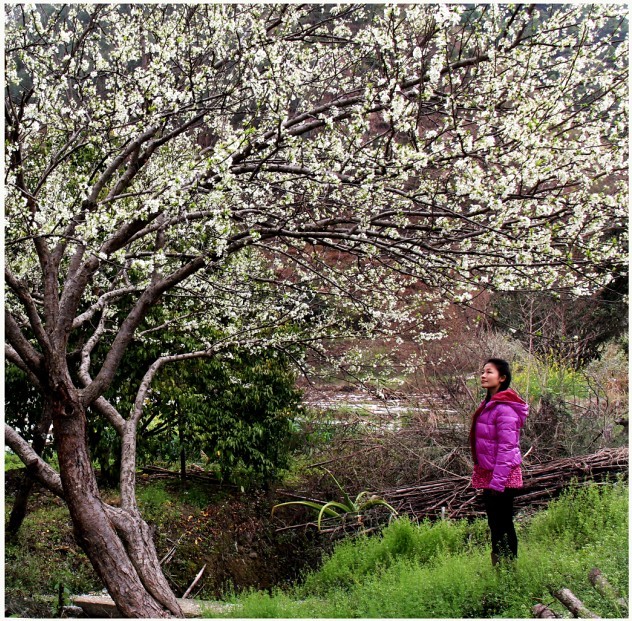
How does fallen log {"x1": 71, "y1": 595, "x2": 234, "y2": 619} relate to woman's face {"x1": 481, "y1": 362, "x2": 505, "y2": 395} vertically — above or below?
below

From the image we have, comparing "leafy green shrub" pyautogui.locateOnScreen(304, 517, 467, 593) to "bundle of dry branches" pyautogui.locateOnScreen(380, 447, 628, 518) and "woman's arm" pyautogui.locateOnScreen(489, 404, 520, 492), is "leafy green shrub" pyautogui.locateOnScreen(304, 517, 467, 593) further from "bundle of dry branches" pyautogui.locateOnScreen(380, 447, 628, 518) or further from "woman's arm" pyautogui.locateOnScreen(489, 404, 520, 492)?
"woman's arm" pyautogui.locateOnScreen(489, 404, 520, 492)

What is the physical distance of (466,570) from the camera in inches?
164

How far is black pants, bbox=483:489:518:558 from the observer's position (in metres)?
4.13

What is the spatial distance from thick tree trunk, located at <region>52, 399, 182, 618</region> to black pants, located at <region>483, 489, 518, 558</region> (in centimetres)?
216

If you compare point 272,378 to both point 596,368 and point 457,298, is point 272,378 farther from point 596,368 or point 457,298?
point 596,368

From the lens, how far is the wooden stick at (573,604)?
11.1ft

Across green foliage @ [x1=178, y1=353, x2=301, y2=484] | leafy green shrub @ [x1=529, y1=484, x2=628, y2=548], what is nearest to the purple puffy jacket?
leafy green shrub @ [x1=529, y1=484, x2=628, y2=548]

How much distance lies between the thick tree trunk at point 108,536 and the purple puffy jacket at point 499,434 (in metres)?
2.27

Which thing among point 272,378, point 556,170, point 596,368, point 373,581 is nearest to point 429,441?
point 272,378

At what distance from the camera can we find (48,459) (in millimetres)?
6875

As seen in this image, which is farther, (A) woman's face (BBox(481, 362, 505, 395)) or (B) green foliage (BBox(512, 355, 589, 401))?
(B) green foliage (BBox(512, 355, 589, 401))

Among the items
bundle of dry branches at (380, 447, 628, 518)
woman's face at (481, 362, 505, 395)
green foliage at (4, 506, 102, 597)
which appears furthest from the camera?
bundle of dry branches at (380, 447, 628, 518)

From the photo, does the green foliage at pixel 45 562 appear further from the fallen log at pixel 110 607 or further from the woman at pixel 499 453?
the woman at pixel 499 453

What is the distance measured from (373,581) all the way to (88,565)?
8.53 feet
